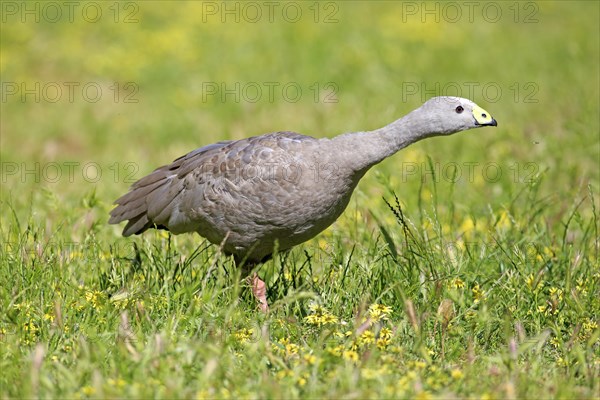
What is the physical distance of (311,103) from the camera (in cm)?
1023

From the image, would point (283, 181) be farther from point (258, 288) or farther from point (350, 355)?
point (350, 355)

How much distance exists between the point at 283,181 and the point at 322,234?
1539 mm

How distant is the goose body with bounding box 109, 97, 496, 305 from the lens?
15.9ft

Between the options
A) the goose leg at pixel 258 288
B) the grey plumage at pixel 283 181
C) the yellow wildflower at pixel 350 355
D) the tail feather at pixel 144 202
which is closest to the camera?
the yellow wildflower at pixel 350 355

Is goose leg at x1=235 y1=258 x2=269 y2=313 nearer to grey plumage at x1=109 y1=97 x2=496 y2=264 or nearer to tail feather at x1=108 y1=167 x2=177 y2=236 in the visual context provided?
grey plumage at x1=109 y1=97 x2=496 y2=264

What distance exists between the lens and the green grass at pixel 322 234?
3.95 m

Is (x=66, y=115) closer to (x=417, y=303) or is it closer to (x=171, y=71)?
(x=171, y=71)

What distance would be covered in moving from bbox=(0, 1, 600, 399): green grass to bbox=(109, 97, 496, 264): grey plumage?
→ 0.23 m

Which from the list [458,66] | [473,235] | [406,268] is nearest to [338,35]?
[458,66]

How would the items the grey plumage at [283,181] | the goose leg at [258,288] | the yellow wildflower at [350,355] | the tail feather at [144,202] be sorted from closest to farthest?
the yellow wildflower at [350,355] < the grey plumage at [283,181] < the goose leg at [258,288] < the tail feather at [144,202]

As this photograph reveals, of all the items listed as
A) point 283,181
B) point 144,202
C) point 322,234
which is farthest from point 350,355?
point 322,234

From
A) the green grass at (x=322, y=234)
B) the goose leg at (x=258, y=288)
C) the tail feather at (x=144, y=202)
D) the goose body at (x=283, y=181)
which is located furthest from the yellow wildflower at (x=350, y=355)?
the tail feather at (x=144, y=202)

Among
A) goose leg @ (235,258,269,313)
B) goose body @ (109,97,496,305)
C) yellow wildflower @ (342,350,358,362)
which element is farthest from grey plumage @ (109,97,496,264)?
yellow wildflower @ (342,350,358,362)

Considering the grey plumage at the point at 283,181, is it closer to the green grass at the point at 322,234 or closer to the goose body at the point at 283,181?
the goose body at the point at 283,181
